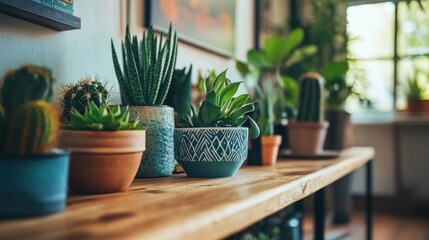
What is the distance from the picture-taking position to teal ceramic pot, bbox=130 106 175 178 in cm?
108

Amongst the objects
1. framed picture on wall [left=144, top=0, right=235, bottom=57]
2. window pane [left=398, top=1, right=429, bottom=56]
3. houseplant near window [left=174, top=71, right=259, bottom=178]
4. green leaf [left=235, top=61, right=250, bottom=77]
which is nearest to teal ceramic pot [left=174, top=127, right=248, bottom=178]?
houseplant near window [left=174, top=71, right=259, bottom=178]

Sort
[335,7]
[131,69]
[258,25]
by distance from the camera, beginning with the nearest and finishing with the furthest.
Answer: [131,69], [258,25], [335,7]

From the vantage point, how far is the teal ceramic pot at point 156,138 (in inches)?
42.7

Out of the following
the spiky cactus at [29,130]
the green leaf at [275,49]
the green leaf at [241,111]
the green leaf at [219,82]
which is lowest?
the spiky cactus at [29,130]

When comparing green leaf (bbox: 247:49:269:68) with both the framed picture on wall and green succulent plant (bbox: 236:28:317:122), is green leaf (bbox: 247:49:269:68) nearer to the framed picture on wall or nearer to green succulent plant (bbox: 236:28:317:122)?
green succulent plant (bbox: 236:28:317:122)

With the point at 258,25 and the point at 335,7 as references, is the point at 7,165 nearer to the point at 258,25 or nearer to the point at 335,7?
the point at 258,25

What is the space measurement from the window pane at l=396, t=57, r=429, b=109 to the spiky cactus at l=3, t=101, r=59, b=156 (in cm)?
376

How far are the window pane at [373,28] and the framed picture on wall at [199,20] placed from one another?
2.05 meters

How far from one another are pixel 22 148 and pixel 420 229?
326 cm

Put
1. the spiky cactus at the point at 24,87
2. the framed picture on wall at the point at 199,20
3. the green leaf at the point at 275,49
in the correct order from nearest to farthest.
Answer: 1. the spiky cactus at the point at 24,87
2. the framed picture on wall at the point at 199,20
3. the green leaf at the point at 275,49

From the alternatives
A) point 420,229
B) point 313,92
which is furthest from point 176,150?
point 420,229

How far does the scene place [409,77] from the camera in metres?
3.95

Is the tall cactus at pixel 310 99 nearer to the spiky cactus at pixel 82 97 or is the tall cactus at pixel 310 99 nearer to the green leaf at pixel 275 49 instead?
the green leaf at pixel 275 49

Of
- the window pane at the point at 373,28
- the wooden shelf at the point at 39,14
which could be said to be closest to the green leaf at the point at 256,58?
the wooden shelf at the point at 39,14
